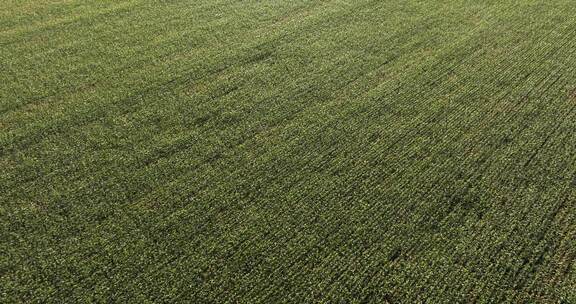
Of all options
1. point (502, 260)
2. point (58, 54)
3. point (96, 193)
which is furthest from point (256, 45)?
point (502, 260)

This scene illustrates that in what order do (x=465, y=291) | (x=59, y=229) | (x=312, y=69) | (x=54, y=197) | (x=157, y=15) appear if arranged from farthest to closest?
(x=157, y=15), (x=312, y=69), (x=54, y=197), (x=59, y=229), (x=465, y=291)

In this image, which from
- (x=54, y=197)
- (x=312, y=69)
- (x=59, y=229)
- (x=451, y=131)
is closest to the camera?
(x=59, y=229)

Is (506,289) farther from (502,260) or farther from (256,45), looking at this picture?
(256,45)

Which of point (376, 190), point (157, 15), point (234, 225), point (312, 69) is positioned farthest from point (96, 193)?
point (157, 15)

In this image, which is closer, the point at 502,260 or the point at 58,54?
the point at 502,260

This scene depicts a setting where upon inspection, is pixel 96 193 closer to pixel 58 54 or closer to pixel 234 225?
pixel 234 225

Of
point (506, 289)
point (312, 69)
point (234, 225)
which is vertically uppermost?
point (312, 69)

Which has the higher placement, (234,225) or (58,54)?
(58,54)
